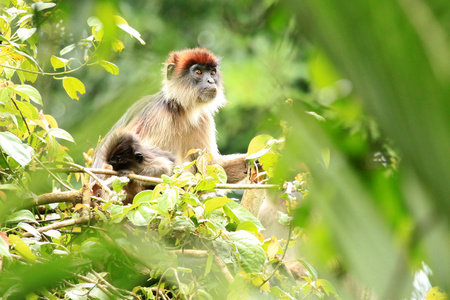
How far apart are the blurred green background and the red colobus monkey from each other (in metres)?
3.18

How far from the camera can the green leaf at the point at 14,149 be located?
4.75 ft

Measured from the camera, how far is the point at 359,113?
221 millimetres

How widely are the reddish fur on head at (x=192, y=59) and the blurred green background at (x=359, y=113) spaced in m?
3.95

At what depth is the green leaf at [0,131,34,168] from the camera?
4.75 ft

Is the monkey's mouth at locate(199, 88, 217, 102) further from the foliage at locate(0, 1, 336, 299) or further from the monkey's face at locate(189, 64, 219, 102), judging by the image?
the foliage at locate(0, 1, 336, 299)

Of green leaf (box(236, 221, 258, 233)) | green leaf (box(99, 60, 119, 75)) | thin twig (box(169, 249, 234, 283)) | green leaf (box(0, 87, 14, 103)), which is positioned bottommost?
thin twig (box(169, 249, 234, 283))

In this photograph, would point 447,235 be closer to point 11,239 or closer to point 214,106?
point 11,239

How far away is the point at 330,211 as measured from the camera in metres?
0.22

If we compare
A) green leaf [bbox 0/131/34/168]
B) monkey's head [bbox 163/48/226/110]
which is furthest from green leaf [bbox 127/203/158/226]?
monkey's head [bbox 163/48/226/110]

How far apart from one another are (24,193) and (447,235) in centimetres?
149

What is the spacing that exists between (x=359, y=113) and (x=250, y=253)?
141 cm

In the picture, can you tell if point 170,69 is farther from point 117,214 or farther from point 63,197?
point 117,214

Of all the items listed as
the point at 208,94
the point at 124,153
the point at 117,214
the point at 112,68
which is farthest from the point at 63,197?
the point at 208,94

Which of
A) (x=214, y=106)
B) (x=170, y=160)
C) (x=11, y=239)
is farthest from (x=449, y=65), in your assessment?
(x=214, y=106)
